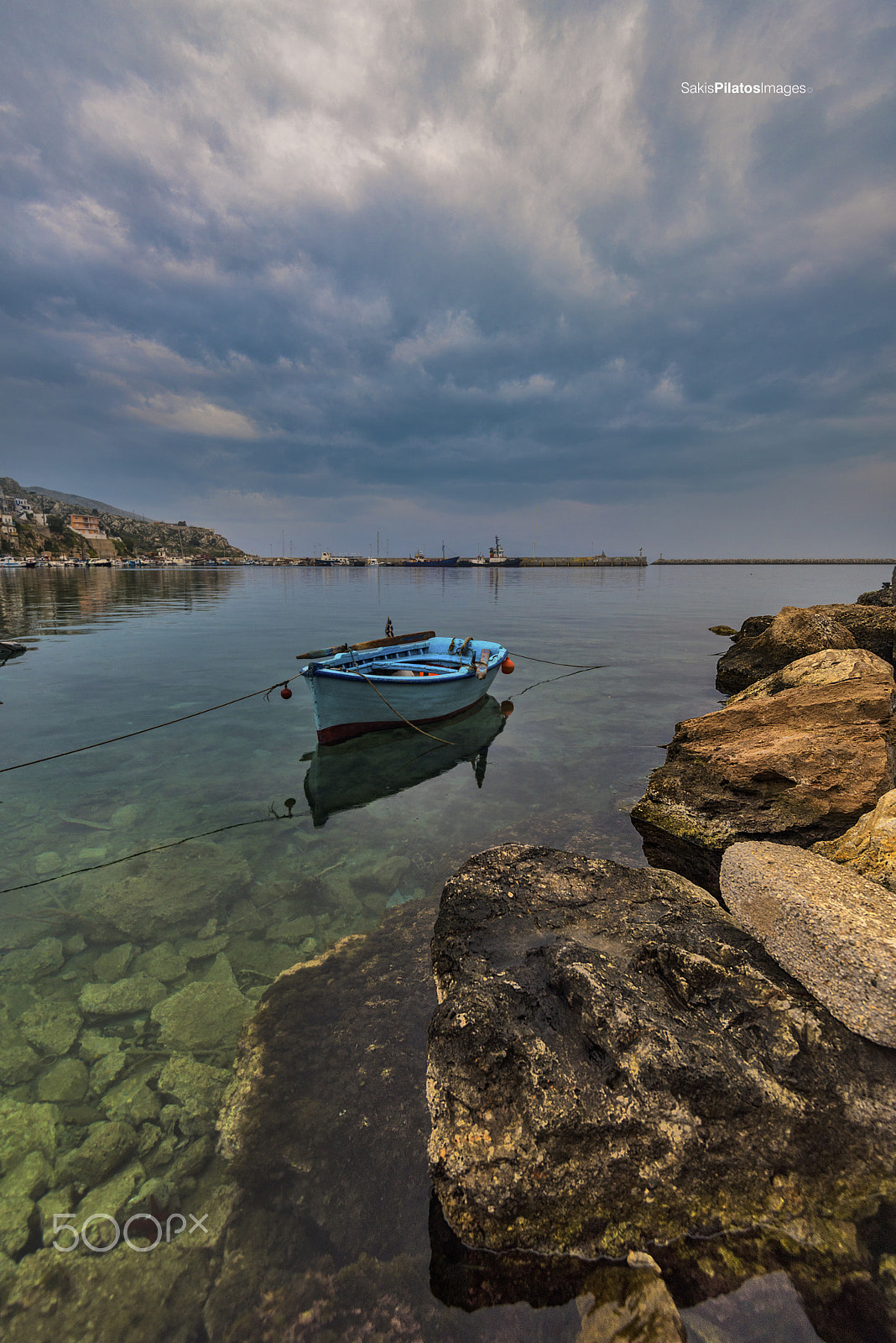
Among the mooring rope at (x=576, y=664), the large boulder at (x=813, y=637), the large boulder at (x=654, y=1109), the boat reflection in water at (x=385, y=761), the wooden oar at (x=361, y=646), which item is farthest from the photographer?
the mooring rope at (x=576, y=664)

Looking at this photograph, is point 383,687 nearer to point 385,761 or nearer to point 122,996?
point 385,761

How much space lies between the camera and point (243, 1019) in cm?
475

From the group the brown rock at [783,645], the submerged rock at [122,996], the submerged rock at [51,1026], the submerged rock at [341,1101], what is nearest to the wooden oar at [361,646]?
the submerged rock at [122,996]

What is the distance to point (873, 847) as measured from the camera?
175 inches

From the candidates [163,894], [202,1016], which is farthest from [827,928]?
[163,894]

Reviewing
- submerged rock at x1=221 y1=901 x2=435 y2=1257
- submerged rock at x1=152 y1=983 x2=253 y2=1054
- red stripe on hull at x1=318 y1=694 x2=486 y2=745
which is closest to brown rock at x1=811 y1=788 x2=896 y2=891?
submerged rock at x1=221 y1=901 x2=435 y2=1257

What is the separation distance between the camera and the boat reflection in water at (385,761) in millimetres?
9953

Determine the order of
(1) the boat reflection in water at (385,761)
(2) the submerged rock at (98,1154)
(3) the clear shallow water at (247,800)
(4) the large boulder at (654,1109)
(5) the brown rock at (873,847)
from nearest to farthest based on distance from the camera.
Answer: (4) the large boulder at (654,1109)
(2) the submerged rock at (98,1154)
(5) the brown rock at (873,847)
(3) the clear shallow water at (247,800)
(1) the boat reflection in water at (385,761)

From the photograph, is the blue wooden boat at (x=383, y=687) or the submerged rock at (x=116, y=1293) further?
the blue wooden boat at (x=383, y=687)

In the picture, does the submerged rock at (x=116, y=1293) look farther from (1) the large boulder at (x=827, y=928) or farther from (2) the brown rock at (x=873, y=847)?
(2) the brown rock at (x=873, y=847)

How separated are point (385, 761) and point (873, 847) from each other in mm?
9161

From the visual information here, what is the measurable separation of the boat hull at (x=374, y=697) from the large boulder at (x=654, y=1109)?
8.51 metres

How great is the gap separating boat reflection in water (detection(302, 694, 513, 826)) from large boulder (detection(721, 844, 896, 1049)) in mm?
6450

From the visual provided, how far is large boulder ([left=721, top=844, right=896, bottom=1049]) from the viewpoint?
10.4 feet
